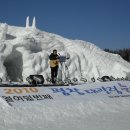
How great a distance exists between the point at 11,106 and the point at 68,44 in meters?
19.0

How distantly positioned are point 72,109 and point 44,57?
1431 centimetres

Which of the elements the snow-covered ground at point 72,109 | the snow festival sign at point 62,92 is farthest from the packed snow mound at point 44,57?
the snow-covered ground at point 72,109

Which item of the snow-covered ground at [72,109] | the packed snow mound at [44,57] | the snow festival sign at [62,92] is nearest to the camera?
the snow-covered ground at [72,109]

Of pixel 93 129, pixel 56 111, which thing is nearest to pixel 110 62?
pixel 56 111

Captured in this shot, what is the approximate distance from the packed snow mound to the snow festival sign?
8.23 meters

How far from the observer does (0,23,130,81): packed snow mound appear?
78.9 feet

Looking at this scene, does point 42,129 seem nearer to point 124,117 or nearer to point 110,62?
point 124,117

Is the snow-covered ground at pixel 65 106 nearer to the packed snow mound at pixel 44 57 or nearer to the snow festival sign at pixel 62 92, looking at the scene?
the snow festival sign at pixel 62 92

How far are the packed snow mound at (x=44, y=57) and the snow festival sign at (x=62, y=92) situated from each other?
8.23 meters

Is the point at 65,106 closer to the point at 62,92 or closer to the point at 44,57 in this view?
the point at 62,92

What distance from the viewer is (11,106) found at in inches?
404

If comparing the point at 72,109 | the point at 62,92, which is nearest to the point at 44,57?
the point at 62,92

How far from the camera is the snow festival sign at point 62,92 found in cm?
1087

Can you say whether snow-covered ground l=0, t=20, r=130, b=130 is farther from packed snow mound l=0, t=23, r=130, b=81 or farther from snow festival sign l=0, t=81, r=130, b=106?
packed snow mound l=0, t=23, r=130, b=81
